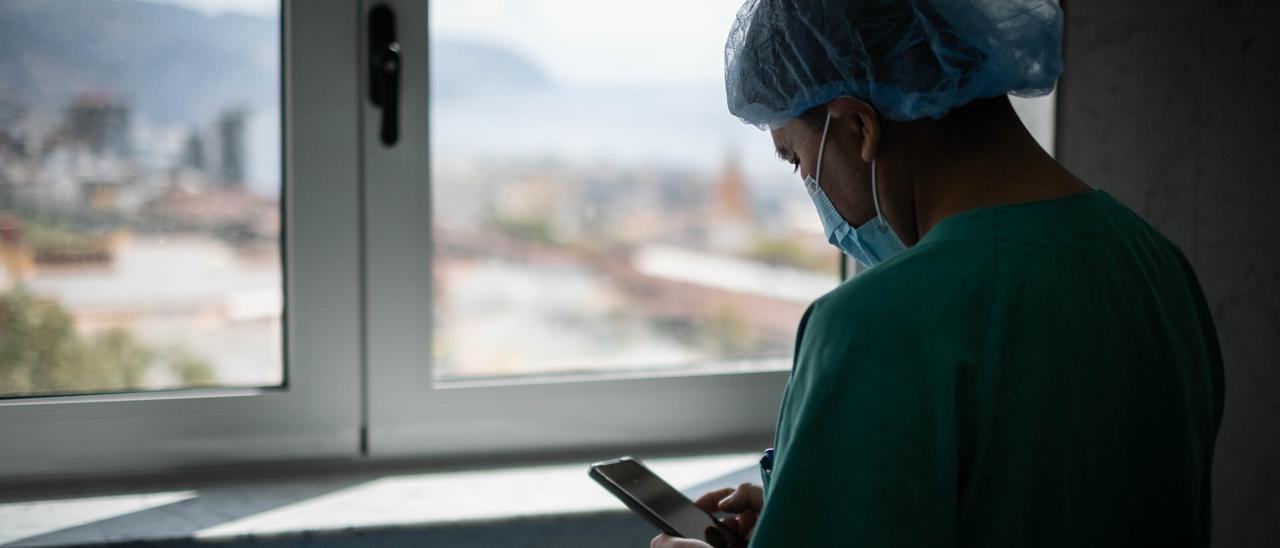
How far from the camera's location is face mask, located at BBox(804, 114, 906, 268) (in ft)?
3.25

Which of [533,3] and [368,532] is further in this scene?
[533,3]

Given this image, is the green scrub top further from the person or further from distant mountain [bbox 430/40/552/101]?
distant mountain [bbox 430/40/552/101]

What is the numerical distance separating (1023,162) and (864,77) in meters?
0.14

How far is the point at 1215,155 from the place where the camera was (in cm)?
166

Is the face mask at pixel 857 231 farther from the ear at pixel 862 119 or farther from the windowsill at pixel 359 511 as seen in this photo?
the windowsill at pixel 359 511

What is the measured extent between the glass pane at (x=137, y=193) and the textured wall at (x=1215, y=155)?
1.13m

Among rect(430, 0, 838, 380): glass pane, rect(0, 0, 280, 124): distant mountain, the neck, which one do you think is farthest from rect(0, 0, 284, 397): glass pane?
the neck

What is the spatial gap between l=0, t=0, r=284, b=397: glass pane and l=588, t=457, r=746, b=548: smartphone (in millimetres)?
668

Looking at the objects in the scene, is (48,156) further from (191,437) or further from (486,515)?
(486,515)

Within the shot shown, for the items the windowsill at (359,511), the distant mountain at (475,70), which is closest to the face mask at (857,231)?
the windowsill at (359,511)

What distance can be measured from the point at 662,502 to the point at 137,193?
2.85 feet

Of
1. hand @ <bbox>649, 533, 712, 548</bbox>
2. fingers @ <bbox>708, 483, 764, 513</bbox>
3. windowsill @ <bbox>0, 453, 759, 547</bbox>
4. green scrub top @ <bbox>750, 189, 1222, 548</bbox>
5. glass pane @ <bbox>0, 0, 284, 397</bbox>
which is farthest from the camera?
glass pane @ <bbox>0, 0, 284, 397</bbox>

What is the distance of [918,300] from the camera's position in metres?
0.80

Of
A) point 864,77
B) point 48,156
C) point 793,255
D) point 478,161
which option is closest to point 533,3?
point 478,161
